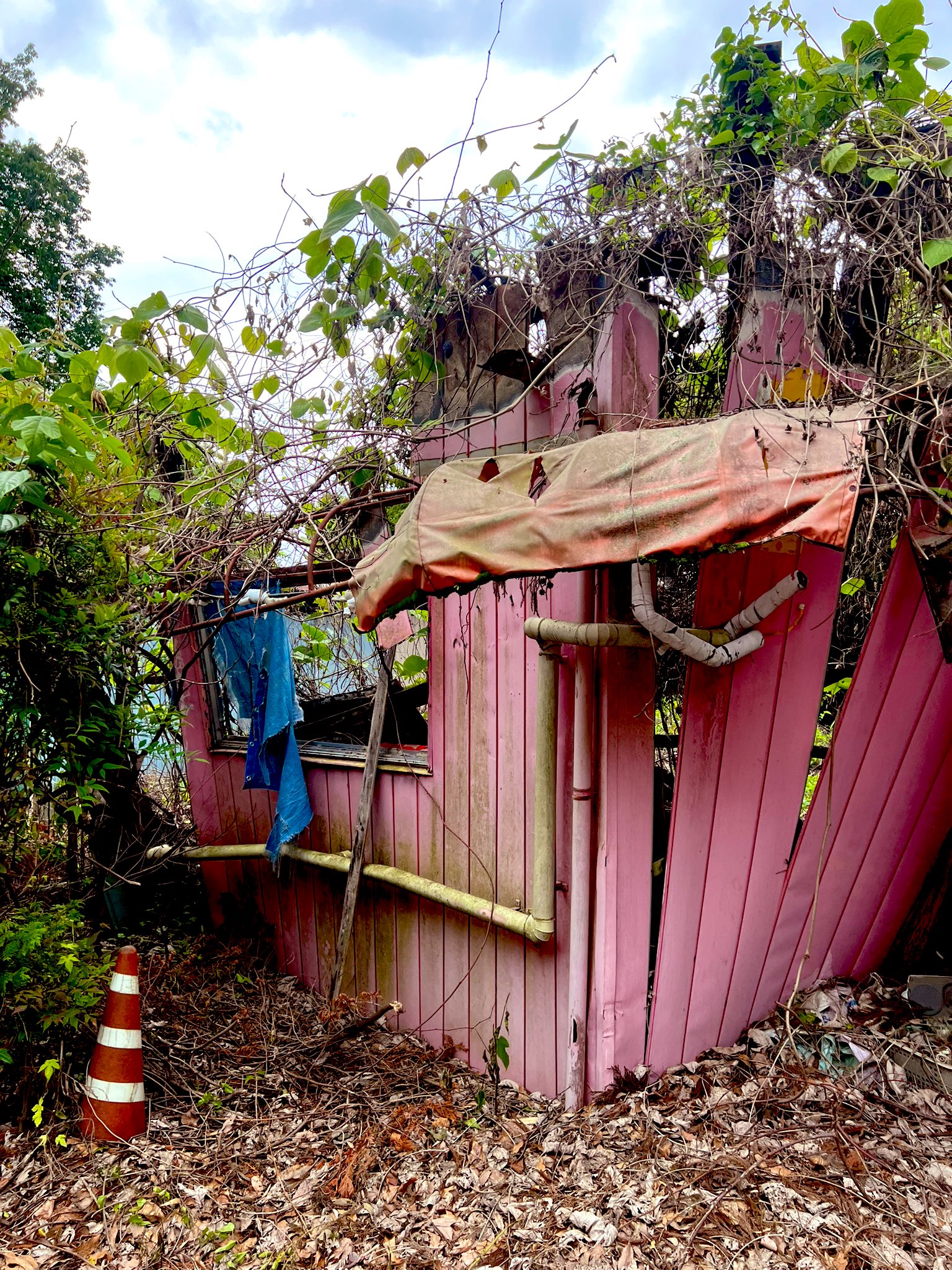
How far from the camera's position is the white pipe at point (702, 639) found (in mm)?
3035

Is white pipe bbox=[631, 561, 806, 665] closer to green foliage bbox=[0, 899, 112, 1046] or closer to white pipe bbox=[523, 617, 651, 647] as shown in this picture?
white pipe bbox=[523, 617, 651, 647]

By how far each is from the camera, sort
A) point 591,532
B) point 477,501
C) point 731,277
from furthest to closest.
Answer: point 731,277 → point 477,501 → point 591,532

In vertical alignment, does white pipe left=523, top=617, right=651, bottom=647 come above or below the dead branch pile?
above

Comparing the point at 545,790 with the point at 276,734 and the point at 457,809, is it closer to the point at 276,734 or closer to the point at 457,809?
the point at 457,809

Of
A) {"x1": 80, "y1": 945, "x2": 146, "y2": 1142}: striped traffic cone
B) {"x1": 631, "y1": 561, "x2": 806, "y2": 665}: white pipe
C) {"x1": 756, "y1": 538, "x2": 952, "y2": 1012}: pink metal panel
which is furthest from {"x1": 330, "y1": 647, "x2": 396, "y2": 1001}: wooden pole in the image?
{"x1": 756, "y1": 538, "x2": 952, "y2": 1012}: pink metal panel

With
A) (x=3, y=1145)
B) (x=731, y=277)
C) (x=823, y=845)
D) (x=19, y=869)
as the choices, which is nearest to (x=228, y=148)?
(x=731, y=277)

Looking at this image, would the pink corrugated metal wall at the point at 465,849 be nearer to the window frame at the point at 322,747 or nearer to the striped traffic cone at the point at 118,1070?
the window frame at the point at 322,747

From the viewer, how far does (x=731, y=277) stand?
133 inches

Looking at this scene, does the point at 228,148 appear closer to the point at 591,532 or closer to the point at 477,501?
the point at 477,501

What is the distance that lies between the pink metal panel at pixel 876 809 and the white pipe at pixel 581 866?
3.13 feet

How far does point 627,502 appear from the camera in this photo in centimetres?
244

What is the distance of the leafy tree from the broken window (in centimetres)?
1279

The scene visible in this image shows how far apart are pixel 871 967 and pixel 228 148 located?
5.48 metres

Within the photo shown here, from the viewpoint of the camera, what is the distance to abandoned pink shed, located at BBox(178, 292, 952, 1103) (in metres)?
2.90
